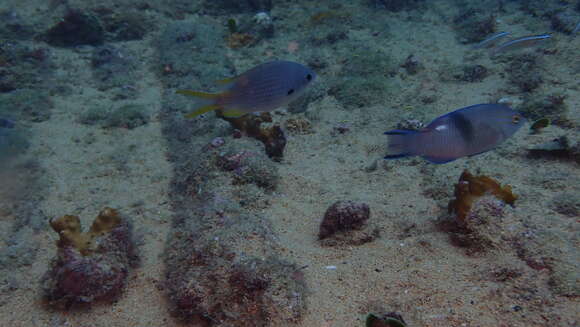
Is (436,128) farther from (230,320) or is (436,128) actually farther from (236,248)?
(230,320)

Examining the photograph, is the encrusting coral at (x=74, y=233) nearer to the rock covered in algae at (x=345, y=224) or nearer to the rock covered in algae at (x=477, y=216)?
the rock covered in algae at (x=345, y=224)

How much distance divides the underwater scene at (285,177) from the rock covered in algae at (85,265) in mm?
18

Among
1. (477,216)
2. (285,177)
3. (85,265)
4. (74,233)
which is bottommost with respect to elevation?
(285,177)

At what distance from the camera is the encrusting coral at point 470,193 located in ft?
10.6

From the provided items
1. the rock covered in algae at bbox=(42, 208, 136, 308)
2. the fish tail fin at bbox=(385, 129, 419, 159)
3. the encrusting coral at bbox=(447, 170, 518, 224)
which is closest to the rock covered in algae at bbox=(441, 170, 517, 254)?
the encrusting coral at bbox=(447, 170, 518, 224)

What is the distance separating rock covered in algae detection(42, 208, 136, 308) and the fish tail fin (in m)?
2.81

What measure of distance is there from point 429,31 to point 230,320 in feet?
36.9

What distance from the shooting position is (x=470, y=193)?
3.29m

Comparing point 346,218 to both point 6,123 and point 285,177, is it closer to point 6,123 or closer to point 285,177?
point 285,177

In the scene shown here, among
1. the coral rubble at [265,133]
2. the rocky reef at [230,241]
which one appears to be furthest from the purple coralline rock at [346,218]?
the coral rubble at [265,133]

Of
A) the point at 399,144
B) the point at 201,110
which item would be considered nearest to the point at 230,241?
the point at 201,110

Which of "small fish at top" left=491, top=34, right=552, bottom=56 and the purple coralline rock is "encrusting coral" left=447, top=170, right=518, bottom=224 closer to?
the purple coralline rock

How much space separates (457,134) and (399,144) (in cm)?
49

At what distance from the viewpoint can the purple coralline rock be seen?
365 cm
